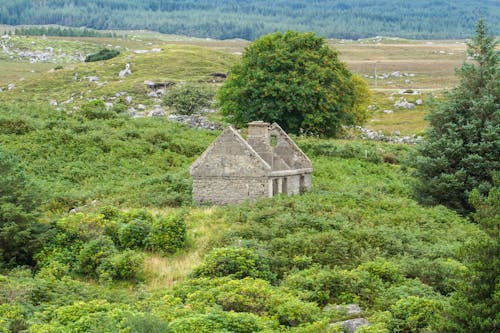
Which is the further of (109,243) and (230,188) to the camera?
(230,188)

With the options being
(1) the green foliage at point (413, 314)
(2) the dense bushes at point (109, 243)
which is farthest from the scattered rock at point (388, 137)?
(1) the green foliage at point (413, 314)

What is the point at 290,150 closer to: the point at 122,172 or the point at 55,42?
the point at 122,172

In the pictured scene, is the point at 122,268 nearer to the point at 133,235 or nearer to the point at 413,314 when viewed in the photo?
the point at 133,235

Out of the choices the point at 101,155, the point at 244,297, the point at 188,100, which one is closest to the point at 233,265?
the point at 244,297

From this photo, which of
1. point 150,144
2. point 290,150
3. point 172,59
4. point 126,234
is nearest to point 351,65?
point 172,59

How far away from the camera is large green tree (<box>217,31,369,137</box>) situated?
58312mm

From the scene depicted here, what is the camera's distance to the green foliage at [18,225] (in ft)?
82.6

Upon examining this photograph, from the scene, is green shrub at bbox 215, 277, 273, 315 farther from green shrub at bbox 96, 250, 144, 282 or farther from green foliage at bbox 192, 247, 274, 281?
green shrub at bbox 96, 250, 144, 282

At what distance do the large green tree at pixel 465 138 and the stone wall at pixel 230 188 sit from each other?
26.9 ft

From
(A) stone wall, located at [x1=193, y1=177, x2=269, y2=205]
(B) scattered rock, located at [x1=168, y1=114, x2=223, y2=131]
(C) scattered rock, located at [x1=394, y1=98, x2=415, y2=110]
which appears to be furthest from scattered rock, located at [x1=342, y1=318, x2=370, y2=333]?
(C) scattered rock, located at [x1=394, y1=98, x2=415, y2=110]

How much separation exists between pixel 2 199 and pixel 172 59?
108974mm

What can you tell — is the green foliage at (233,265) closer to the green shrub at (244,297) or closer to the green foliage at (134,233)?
the green shrub at (244,297)

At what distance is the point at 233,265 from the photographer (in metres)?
22.6

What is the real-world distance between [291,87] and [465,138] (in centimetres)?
2268
